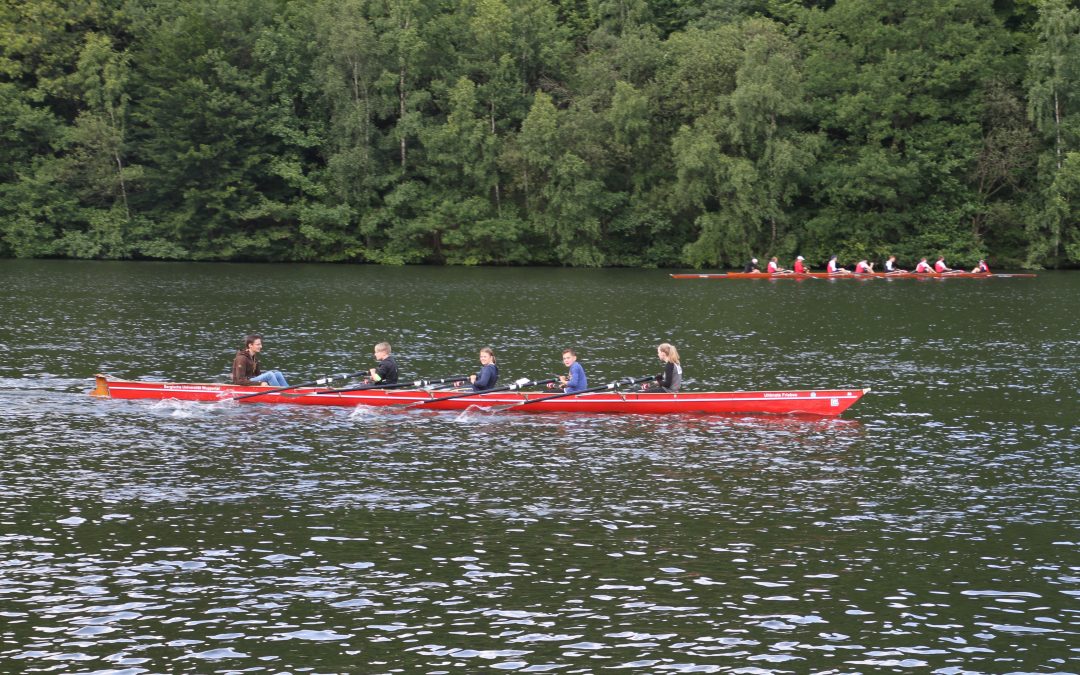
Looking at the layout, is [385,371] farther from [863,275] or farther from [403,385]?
[863,275]

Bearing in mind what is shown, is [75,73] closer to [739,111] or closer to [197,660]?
[739,111]

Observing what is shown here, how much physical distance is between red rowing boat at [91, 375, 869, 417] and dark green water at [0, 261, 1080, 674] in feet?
1.71

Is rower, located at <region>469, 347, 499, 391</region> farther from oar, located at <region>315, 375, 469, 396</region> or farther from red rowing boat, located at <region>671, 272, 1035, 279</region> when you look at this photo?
red rowing boat, located at <region>671, 272, 1035, 279</region>

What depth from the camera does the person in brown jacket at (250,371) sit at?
33.2 metres

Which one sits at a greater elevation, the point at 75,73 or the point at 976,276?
the point at 75,73

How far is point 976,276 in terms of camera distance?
7944 centimetres

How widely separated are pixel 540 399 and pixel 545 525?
11.2 m

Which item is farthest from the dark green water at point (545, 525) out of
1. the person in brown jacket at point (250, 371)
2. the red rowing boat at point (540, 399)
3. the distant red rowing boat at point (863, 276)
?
the distant red rowing boat at point (863, 276)

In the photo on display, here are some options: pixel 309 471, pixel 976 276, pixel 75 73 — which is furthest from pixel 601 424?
pixel 75 73

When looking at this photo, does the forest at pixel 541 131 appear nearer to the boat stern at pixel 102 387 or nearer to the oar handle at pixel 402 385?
the oar handle at pixel 402 385

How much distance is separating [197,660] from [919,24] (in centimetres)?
8693

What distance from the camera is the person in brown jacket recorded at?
33219 millimetres

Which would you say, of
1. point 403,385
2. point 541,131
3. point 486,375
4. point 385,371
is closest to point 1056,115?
point 541,131

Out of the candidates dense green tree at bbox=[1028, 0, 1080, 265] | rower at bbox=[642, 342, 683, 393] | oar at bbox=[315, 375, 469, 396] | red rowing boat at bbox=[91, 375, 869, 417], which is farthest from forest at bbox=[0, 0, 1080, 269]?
oar at bbox=[315, 375, 469, 396]
